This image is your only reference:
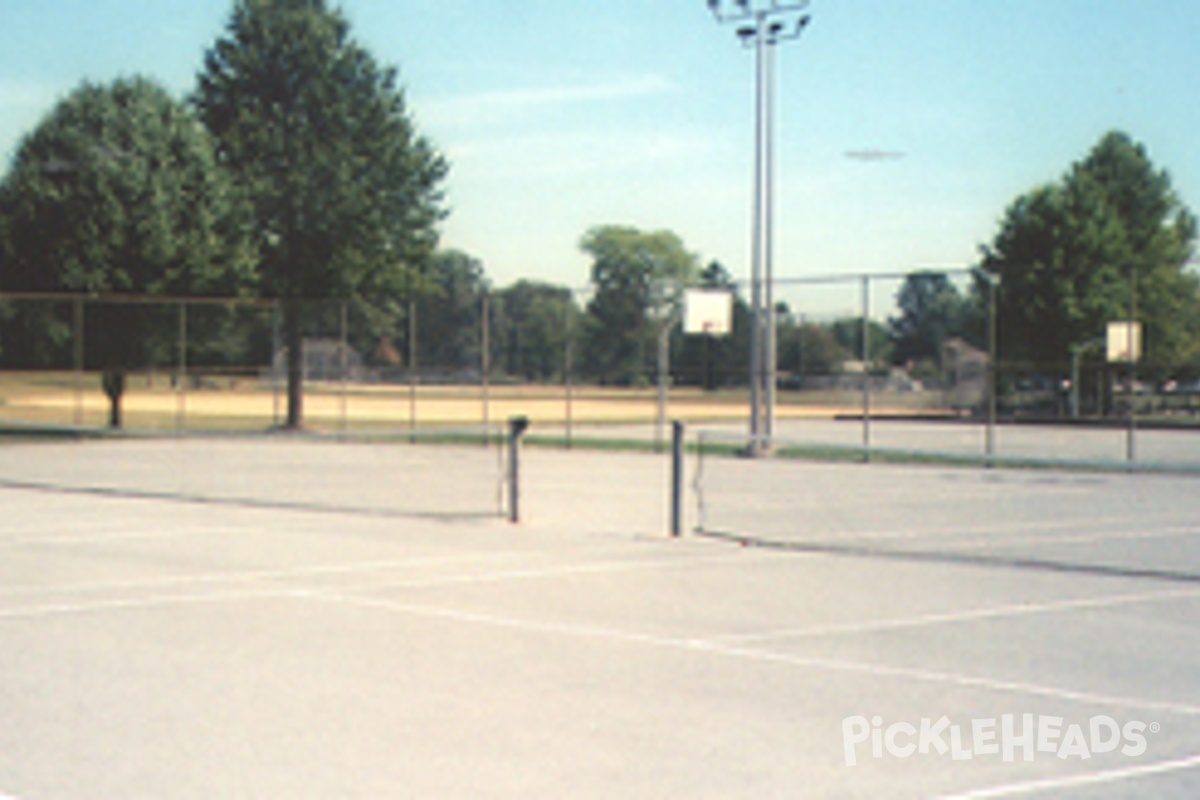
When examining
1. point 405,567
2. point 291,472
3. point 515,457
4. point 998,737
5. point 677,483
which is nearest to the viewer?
point 998,737

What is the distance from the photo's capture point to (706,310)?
113 ft

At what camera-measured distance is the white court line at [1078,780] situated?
5.86 metres

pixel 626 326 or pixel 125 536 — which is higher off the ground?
pixel 626 326

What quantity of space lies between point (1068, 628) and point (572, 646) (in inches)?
133

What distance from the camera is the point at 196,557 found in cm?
1402

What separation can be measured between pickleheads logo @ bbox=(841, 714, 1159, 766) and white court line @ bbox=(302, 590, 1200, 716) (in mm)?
520

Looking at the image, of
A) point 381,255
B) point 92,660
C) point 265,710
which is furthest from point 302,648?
point 381,255

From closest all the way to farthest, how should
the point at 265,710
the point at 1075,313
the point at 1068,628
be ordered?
1. the point at 265,710
2. the point at 1068,628
3. the point at 1075,313

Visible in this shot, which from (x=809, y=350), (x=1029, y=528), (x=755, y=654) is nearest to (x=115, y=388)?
(x=809, y=350)

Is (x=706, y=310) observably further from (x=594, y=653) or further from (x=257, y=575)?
(x=594, y=653)

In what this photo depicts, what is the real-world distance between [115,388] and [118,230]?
4020mm

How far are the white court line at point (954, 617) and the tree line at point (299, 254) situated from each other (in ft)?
67.1

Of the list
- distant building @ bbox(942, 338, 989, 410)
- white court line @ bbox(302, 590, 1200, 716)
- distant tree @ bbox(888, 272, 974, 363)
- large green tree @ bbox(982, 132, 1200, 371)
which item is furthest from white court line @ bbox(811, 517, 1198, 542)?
large green tree @ bbox(982, 132, 1200, 371)

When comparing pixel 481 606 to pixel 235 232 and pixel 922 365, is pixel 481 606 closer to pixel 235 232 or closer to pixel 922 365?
pixel 922 365
